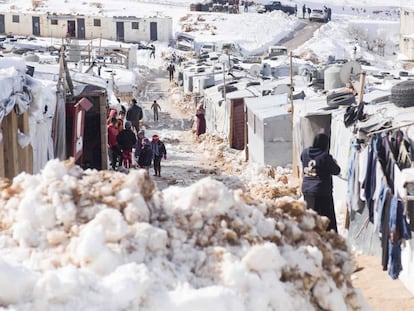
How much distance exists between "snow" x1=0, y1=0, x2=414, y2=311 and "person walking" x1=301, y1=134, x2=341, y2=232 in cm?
276

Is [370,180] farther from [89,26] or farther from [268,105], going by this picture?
[89,26]

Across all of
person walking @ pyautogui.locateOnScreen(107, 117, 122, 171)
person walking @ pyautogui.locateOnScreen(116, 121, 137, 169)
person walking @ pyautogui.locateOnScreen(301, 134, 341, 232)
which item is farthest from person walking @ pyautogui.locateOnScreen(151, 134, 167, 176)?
person walking @ pyautogui.locateOnScreen(301, 134, 341, 232)

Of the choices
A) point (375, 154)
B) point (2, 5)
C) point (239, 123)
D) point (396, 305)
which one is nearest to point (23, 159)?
point (375, 154)

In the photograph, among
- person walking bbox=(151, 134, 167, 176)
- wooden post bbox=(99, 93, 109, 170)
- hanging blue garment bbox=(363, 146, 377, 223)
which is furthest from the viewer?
person walking bbox=(151, 134, 167, 176)

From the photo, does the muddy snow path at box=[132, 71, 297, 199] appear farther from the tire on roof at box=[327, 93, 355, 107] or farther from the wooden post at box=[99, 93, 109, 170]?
the tire on roof at box=[327, 93, 355, 107]

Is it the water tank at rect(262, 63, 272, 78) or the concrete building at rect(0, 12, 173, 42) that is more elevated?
the concrete building at rect(0, 12, 173, 42)

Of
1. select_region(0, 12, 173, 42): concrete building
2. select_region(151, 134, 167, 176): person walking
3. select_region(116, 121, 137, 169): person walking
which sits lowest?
select_region(151, 134, 167, 176): person walking

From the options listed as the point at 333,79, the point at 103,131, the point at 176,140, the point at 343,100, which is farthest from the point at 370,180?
the point at 176,140

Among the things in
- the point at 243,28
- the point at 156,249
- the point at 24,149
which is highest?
the point at 243,28

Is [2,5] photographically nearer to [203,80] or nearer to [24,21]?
[24,21]

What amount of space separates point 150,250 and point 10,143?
609 cm

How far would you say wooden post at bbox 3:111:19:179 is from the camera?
920 centimetres

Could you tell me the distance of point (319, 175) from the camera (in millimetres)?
7336

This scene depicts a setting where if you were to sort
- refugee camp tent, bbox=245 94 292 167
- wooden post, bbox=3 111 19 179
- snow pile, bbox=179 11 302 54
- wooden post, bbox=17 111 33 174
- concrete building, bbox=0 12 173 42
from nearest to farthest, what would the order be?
wooden post, bbox=3 111 19 179
wooden post, bbox=17 111 33 174
refugee camp tent, bbox=245 94 292 167
concrete building, bbox=0 12 173 42
snow pile, bbox=179 11 302 54
